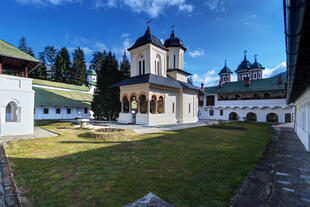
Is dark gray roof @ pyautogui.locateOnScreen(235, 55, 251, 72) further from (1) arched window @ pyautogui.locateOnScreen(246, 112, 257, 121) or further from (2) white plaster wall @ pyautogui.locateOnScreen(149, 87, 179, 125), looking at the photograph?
(2) white plaster wall @ pyautogui.locateOnScreen(149, 87, 179, 125)

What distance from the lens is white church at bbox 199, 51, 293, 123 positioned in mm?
24203

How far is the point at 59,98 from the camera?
83.6ft

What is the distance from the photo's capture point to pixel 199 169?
165 inches

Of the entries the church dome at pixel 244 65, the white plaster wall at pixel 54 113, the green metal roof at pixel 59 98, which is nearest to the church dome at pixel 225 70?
the church dome at pixel 244 65

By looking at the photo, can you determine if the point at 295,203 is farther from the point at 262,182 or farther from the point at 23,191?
the point at 23,191

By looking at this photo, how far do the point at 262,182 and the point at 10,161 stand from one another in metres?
7.46

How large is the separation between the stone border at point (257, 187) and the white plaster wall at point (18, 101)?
11.9 meters

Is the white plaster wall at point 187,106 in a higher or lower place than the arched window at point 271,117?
higher

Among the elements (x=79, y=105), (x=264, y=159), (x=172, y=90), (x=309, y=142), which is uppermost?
(x=172, y=90)

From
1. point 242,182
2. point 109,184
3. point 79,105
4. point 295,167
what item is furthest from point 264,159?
point 79,105

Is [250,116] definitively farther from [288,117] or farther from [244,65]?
[244,65]

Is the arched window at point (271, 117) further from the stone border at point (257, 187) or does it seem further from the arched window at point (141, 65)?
the stone border at point (257, 187)

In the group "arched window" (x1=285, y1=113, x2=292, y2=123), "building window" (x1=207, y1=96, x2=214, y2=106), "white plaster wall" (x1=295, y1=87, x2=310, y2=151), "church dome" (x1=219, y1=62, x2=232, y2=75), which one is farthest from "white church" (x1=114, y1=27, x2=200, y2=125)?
"church dome" (x1=219, y1=62, x2=232, y2=75)

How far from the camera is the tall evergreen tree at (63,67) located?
44.1m
